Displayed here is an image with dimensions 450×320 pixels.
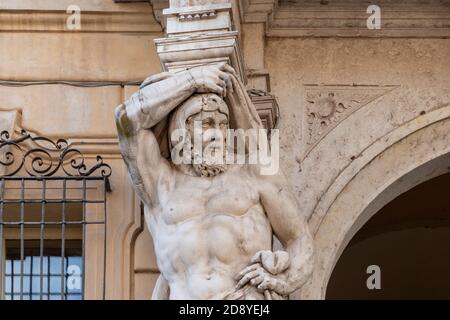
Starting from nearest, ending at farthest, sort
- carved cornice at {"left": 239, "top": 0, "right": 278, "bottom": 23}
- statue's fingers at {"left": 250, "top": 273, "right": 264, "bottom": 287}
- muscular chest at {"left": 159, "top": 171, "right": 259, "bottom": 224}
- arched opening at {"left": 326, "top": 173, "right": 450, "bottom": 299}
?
statue's fingers at {"left": 250, "top": 273, "right": 264, "bottom": 287} → muscular chest at {"left": 159, "top": 171, "right": 259, "bottom": 224} → carved cornice at {"left": 239, "top": 0, "right": 278, "bottom": 23} → arched opening at {"left": 326, "top": 173, "right": 450, "bottom": 299}

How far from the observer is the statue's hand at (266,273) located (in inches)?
395

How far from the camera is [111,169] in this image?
11.1 meters

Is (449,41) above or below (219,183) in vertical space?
above

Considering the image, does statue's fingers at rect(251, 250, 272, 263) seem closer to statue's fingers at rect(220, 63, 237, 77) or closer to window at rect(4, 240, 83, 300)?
statue's fingers at rect(220, 63, 237, 77)

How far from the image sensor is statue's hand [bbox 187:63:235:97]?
33.6 feet

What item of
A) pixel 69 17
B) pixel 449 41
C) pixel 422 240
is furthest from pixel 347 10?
pixel 422 240

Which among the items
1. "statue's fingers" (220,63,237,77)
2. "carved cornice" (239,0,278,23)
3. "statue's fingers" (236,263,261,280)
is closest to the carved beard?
"statue's fingers" (220,63,237,77)

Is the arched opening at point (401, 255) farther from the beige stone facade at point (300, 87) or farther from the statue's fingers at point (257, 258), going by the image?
the statue's fingers at point (257, 258)

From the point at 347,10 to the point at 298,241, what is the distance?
148cm

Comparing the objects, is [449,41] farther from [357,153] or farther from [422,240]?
[422,240]

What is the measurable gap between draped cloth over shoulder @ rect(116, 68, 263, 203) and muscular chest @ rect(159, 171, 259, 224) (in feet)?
0.62

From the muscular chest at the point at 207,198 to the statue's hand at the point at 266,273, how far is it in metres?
0.28

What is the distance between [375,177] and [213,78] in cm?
122

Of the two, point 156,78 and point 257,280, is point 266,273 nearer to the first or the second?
point 257,280
